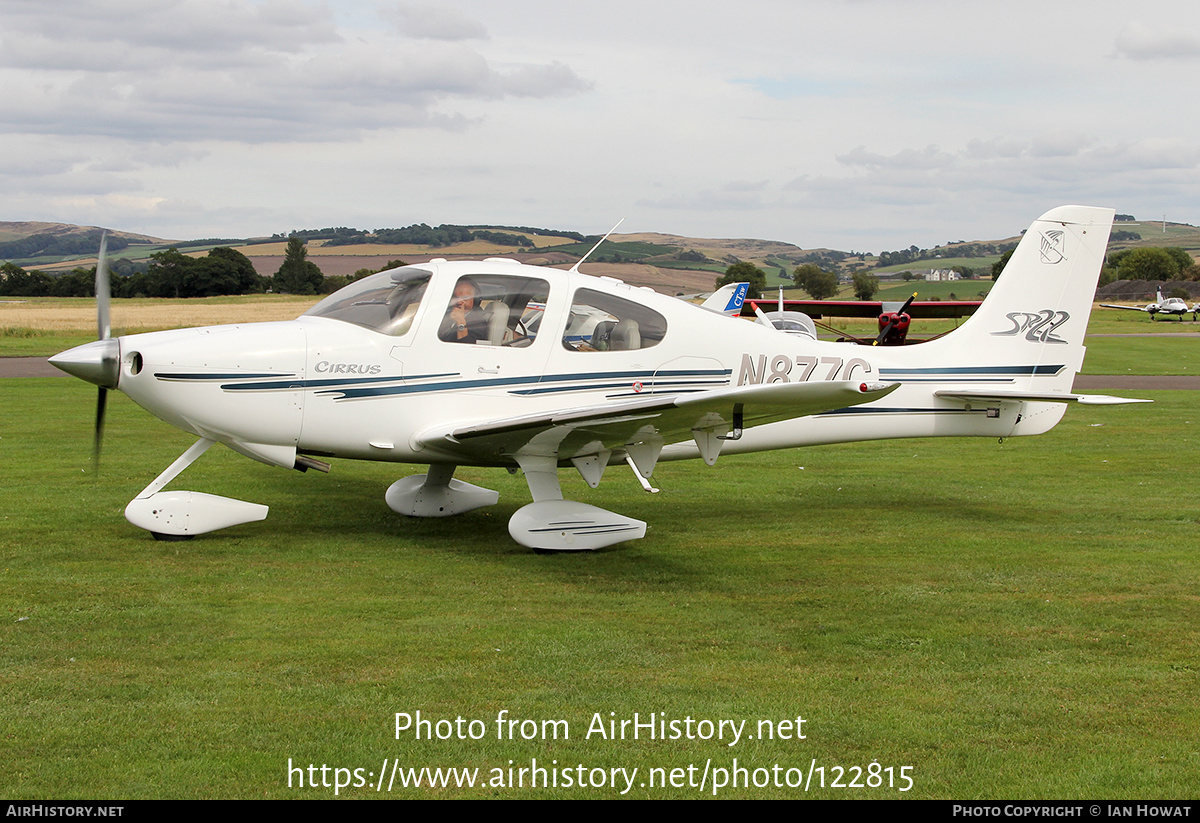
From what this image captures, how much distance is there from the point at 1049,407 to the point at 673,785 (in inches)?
289

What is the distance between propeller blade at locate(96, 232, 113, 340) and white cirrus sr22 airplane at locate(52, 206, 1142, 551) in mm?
28

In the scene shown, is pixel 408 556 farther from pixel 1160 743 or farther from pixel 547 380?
pixel 1160 743

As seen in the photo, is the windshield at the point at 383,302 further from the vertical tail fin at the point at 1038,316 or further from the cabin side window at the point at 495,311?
the vertical tail fin at the point at 1038,316

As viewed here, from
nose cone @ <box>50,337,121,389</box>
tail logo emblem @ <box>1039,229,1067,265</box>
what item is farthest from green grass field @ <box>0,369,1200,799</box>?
tail logo emblem @ <box>1039,229,1067,265</box>

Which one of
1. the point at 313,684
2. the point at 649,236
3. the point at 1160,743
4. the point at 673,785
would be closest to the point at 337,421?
the point at 313,684

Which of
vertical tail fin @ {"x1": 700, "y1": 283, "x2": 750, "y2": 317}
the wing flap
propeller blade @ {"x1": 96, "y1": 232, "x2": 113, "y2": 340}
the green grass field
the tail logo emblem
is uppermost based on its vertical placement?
the tail logo emblem

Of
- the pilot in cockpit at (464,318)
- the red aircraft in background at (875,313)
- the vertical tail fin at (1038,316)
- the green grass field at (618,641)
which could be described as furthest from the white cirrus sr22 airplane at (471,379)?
the red aircraft in background at (875,313)

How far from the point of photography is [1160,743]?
4.35m

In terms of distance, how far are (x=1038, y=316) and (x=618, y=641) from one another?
616cm

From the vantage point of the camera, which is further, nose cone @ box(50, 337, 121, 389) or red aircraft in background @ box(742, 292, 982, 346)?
red aircraft in background @ box(742, 292, 982, 346)

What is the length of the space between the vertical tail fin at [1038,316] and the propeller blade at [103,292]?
6.87m

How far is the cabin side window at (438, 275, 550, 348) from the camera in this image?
7.82 meters

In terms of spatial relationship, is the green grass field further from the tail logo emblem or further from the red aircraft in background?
the red aircraft in background

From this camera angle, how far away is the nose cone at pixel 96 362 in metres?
6.96
